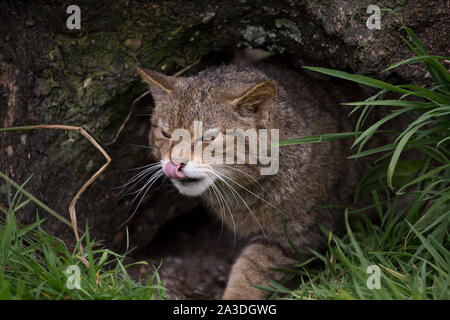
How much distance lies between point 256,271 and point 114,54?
1716 millimetres

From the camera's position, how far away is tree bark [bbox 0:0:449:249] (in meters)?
2.68

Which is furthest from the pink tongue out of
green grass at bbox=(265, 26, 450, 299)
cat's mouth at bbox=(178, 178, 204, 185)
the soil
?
the soil

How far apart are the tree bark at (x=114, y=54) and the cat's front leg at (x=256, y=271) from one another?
3.48ft

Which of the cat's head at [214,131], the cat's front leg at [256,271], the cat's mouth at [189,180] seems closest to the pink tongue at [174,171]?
the cat's head at [214,131]

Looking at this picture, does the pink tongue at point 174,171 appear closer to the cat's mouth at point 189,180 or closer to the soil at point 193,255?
the cat's mouth at point 189,180

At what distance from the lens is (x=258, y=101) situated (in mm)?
2561

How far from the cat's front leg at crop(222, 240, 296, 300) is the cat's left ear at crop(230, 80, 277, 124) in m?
0.90

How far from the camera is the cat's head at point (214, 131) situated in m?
2.50

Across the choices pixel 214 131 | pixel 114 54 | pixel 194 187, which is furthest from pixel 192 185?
pixel 114 54

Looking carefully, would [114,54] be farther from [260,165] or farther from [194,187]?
[260,165]

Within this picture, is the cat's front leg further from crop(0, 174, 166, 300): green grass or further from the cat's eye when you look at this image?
the cat's eye

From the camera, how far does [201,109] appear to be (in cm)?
258

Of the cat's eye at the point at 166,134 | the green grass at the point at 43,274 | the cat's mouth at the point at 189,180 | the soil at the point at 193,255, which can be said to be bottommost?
the soil at the point at 193,255
